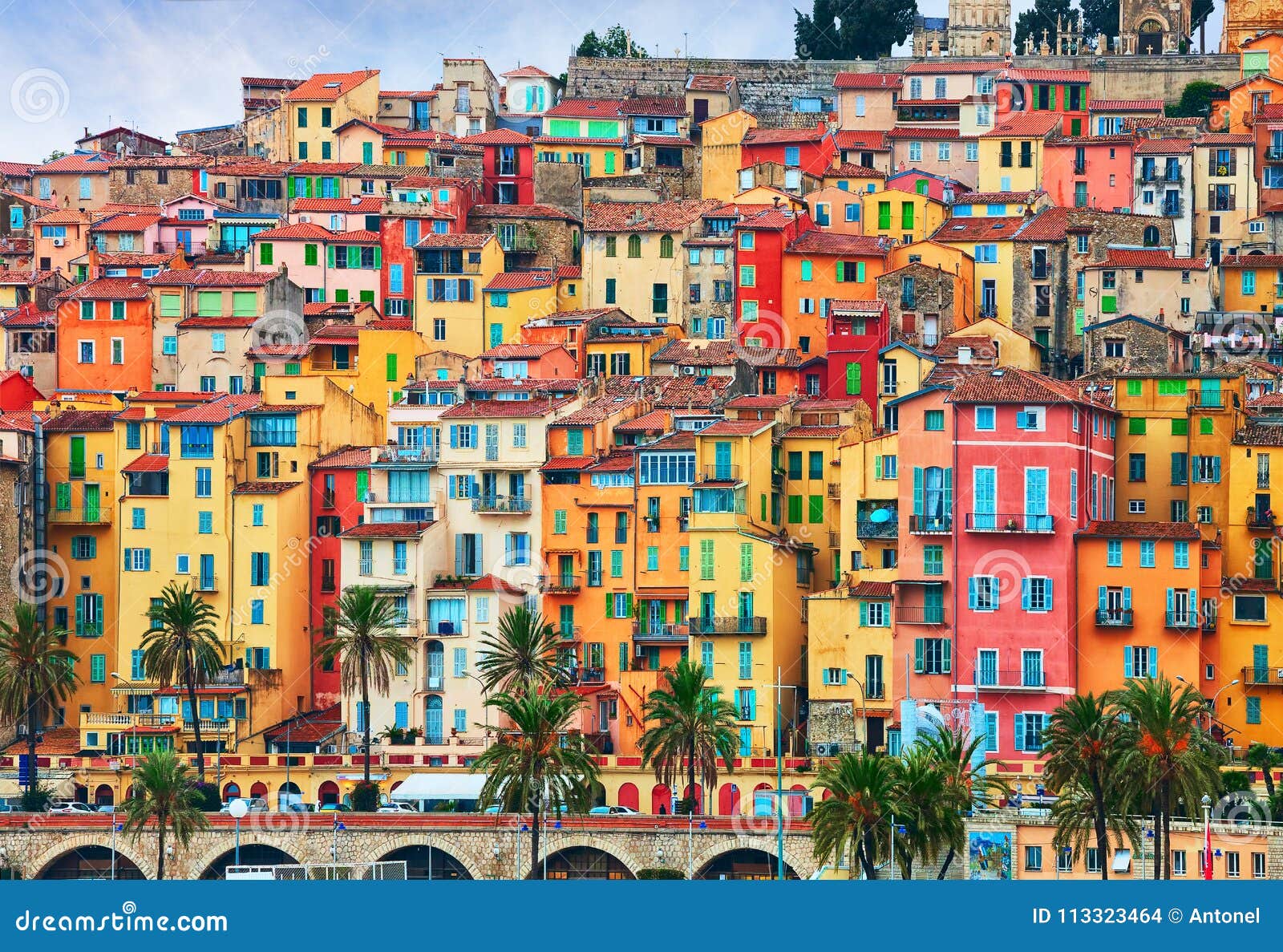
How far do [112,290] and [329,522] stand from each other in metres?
20.6

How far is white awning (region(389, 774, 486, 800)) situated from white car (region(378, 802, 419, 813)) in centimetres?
37

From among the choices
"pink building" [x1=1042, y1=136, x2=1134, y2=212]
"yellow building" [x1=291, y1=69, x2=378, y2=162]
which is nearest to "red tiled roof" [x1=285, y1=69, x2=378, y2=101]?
"yellow building" [x1=291, y1=69, x2=378, y2=162]

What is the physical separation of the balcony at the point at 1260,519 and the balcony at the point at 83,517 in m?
46.6

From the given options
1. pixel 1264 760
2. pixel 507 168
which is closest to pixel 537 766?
pixel 1264 760

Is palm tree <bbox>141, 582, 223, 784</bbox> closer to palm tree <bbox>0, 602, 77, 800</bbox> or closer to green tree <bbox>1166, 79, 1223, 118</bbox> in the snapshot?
palm tree <bbox>0, 602, 77, 800</bbox>

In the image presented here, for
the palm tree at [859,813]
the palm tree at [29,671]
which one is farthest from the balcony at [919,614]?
the palm tree at [29,671]

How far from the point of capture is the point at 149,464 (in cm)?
11688

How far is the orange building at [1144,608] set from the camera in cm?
10281

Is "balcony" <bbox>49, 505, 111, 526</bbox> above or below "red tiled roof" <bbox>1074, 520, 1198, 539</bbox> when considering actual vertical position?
above

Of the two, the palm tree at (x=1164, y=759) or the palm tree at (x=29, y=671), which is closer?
the palm tree at (x=1164, y=759)

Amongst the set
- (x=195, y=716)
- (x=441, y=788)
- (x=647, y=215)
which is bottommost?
(x=441, y=788)

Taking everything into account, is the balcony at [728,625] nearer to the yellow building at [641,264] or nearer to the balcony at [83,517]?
the balcony at [83,517]

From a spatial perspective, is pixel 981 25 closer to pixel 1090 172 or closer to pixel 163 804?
pixel 1090 172

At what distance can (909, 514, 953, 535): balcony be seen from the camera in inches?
4136
